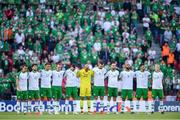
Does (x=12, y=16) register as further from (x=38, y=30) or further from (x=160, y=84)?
(x=160, y=84)

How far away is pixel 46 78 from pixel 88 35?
611 cm

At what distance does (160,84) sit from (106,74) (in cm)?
269

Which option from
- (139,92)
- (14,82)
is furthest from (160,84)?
(14,82)

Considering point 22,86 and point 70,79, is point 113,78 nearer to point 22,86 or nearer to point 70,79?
point 70,79

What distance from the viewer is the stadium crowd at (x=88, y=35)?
37969 mm

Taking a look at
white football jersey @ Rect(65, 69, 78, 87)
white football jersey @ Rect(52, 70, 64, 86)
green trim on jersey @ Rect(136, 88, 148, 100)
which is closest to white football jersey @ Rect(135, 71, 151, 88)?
green trim on jersey @ Rect(136, 88, 148, 100)

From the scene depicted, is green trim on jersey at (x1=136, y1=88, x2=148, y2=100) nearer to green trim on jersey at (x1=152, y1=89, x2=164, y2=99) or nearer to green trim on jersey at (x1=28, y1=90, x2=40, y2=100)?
green trim on jersey at (x1=152, y1=89, x2=164, y2=99)

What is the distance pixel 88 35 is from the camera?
130 ft

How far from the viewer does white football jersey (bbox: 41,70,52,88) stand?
3431 cm

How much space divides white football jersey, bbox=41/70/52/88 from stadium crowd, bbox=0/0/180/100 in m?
2.38

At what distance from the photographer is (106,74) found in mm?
34469

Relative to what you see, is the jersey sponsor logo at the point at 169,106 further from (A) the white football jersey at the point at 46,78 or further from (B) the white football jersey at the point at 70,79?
(A) the white football jersey at the point at 46,78

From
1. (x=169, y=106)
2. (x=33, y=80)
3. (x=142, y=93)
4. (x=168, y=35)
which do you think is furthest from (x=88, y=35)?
(x=169, y=106)

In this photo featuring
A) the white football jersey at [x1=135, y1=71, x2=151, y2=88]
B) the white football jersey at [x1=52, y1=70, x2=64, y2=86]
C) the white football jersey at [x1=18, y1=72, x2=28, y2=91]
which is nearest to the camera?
the white football jersey at [x1=18, y1=72, x2=28, y2=91]
